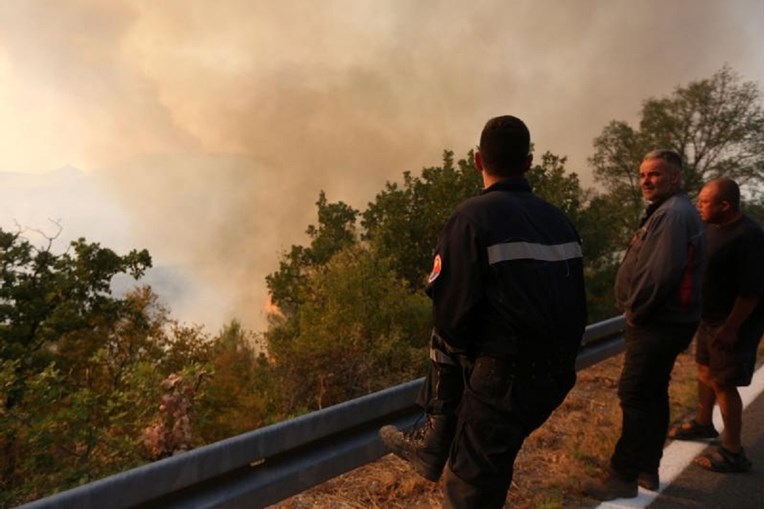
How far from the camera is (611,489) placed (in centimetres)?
313

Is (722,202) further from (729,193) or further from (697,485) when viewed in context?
(697,485)

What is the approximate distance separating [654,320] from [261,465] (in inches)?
88.5

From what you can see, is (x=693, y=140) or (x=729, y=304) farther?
(x=693, y=140)

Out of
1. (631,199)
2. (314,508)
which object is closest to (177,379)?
(314,508)

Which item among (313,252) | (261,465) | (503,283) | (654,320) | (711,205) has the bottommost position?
(261,465)

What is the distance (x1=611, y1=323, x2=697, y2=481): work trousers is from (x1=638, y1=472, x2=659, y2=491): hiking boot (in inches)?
0.9

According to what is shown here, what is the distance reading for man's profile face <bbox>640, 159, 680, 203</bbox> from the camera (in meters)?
3.38

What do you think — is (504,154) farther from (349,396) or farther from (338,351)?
(338,351)

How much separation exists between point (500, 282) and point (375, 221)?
1467 inches

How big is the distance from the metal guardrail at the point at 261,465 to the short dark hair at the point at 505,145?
1.25m

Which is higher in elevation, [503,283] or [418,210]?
[418,210]

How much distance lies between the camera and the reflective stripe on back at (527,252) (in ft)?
6.41

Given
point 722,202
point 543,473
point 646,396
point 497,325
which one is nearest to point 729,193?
point 722,202

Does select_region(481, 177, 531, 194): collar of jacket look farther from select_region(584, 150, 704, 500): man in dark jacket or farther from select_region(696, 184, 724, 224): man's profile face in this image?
select_region(696, 184, 724, 224): man's profile face
